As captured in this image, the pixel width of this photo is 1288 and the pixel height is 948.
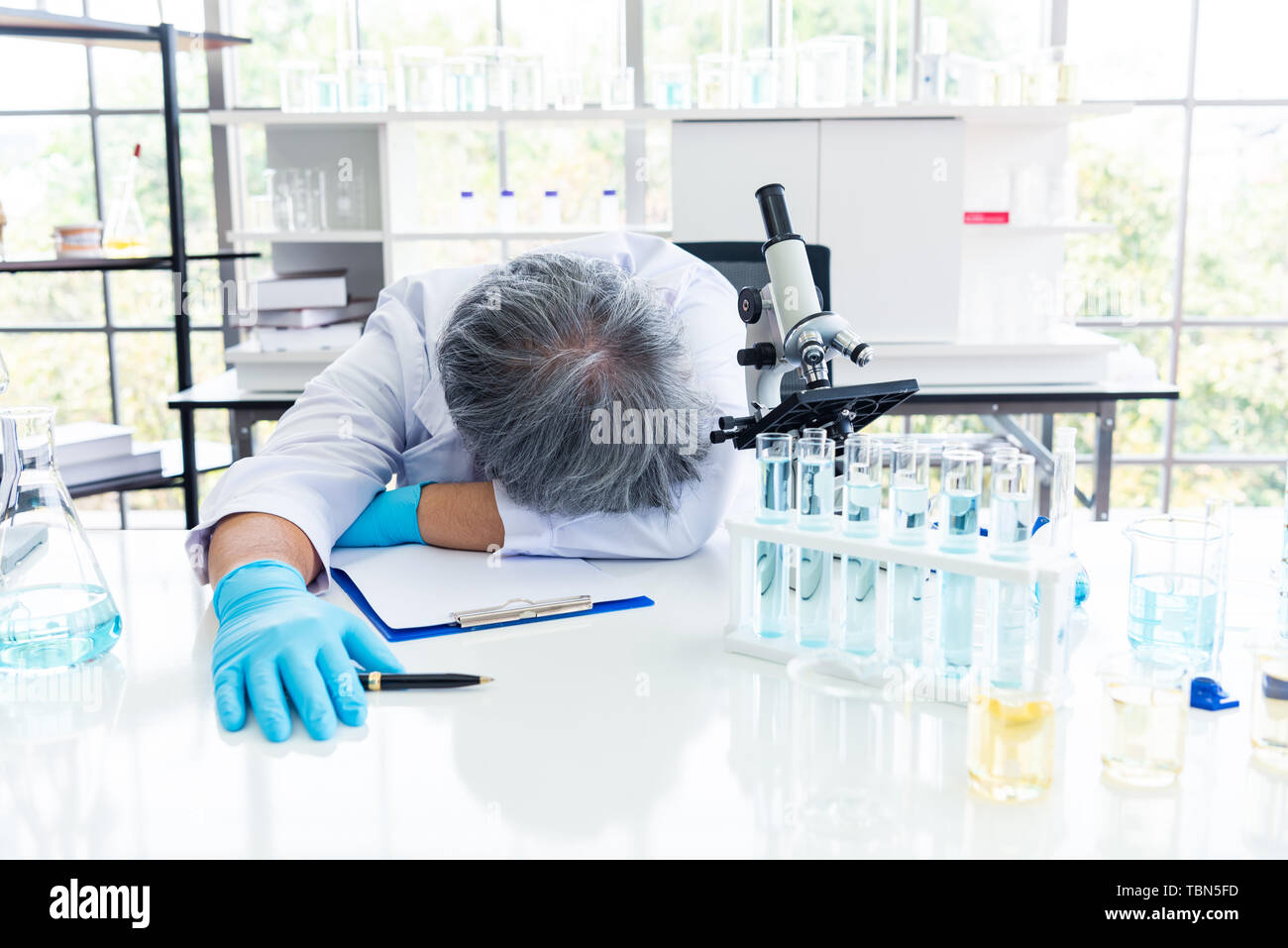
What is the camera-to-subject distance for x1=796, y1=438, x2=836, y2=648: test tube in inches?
40.6

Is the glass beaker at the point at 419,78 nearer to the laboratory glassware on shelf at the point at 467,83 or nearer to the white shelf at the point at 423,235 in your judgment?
the laboratory glassware on shelf at the point at 467,83

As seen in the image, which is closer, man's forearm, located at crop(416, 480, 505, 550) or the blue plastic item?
the blue plastic item

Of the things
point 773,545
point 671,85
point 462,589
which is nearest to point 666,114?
point 671,85

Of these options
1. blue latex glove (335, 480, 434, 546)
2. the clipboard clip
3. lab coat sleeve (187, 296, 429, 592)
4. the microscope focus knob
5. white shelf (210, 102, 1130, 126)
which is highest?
white shelf (210, 102, 1130, 126)

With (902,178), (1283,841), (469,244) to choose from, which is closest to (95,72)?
(469,244)

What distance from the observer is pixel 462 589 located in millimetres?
1265

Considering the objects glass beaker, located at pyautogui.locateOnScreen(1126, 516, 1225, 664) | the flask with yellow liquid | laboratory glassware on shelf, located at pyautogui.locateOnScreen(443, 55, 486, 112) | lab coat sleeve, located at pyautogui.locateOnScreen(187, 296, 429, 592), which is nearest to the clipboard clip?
lab coat sleeve, located at pyautogui.locateOnScreen(187, 296, 429, 592)

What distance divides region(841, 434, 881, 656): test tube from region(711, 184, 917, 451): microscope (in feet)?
0.36

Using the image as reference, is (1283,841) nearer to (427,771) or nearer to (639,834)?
(639,834)

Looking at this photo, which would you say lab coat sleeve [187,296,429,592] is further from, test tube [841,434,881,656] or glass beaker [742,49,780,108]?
glass beaker [742,49,780,108]

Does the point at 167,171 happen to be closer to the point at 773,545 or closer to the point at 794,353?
the point at 794,353

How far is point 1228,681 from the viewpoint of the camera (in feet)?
3.34

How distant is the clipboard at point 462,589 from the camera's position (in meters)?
1.17
